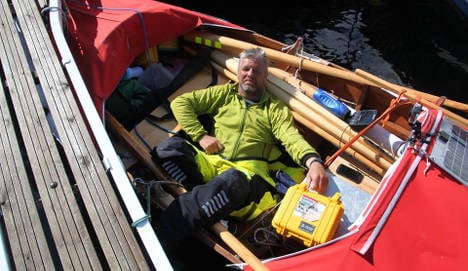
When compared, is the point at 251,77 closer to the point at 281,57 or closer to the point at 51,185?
the point at 281,57

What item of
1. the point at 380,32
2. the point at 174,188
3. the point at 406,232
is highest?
the point at 406,232

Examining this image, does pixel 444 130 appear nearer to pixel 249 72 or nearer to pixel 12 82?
pixel 249 72

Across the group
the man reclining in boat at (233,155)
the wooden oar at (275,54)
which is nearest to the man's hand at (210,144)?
the man reclining in boat at (233,155)

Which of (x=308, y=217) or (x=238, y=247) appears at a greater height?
(x=308, y=217)

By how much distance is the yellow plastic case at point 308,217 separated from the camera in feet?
12.3

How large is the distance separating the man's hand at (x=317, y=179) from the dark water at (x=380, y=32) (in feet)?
17.6

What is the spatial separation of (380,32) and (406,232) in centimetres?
787

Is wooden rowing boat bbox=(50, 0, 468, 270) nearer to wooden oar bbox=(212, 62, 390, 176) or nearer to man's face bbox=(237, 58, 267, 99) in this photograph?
wooden oar bbox=(212, 62, 390, 176)

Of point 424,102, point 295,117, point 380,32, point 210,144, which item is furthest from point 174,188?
point 380,32

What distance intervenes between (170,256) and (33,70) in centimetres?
238

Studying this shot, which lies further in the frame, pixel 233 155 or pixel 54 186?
pixel 233 155

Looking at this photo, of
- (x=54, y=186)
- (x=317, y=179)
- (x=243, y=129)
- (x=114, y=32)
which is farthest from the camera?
(x=114, y=32)

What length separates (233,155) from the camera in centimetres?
479

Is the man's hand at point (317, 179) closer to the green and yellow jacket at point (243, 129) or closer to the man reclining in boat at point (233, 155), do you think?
the man reclining in boat at point (233, 155)
